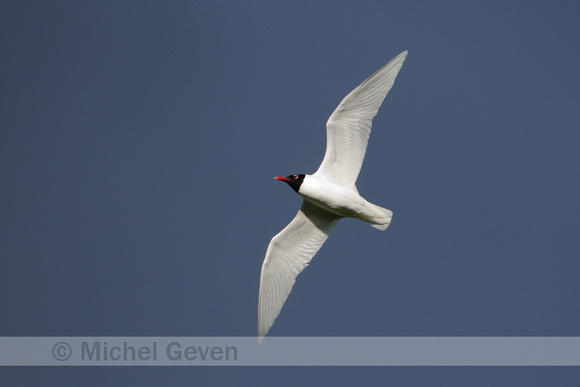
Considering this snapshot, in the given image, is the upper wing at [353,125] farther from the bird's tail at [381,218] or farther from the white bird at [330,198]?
the bird's tail at [381,218]

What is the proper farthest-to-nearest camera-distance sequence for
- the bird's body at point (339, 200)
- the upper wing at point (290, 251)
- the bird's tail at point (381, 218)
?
the upper wing at point (290, 251) < the bird's tail at point (381, 218) < the bird's body at point (339, 200)


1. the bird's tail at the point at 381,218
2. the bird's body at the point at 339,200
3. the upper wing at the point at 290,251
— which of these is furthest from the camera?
the upper wing at the point at 290,251

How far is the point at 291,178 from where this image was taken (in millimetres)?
13984

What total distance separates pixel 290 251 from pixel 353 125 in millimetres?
2339

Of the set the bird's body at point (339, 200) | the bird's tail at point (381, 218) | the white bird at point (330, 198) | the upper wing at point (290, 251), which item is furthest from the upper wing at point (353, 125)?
the upper wing at point (290, 251)

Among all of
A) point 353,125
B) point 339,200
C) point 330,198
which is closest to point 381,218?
point 339,200

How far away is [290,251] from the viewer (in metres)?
14.6

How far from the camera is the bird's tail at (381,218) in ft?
46.4

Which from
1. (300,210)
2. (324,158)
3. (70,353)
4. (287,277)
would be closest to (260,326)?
(287,277)

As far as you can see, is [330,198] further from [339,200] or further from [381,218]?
[381,218]

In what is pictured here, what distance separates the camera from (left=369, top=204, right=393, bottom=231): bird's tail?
1414 cm

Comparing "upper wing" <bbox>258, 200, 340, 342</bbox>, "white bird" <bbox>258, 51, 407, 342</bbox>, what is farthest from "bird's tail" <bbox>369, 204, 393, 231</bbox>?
"upper wing" <bbox>258, 200, 340, 342</bbox>

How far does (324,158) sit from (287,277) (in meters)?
2.05

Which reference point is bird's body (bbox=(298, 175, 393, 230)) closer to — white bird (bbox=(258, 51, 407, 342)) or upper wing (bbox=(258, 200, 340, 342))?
white bird (bbox=(258, 51, 407, 342))
